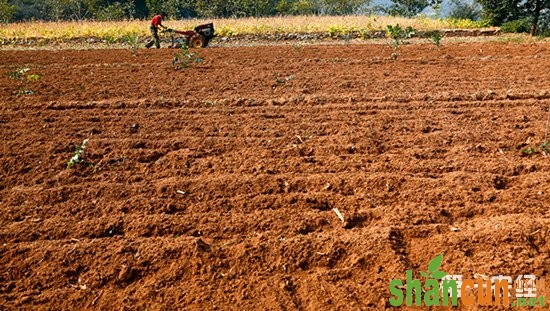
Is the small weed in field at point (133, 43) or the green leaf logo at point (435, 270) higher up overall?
the small weed in field at point (133, 43)

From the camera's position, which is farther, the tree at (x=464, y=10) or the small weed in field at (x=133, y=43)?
the tree at (x=464, y=10)

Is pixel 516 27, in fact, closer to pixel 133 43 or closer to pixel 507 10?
pixel 507 10

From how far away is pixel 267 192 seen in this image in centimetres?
484

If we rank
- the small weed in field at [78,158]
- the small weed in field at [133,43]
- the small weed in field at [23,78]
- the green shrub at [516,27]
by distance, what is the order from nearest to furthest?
the small weed in field at [78,158], the small weed in field at [23,78], the small weed in field at [133,43], the green shrub at [516,27]

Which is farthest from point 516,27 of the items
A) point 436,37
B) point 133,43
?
point 133,43

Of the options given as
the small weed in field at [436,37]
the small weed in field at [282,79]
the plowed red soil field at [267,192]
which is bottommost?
the plowed red soil field at [267,192]

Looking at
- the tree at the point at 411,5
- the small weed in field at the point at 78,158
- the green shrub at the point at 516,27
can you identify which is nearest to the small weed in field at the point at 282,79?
the small weed in field at the point at 78,158

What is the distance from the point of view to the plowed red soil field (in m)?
3.54

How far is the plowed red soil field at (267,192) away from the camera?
3.54 m

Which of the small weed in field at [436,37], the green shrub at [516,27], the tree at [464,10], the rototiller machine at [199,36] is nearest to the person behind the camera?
the small weed in field at [436,37]

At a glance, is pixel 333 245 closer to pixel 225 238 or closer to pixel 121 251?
pixel 225 238

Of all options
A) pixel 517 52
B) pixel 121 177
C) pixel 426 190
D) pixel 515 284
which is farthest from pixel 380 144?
pixel 517 52

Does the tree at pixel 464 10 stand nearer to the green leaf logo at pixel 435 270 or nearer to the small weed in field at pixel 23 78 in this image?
the small weed in field at pixel 23 78

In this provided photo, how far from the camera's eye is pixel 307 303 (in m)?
3.29
